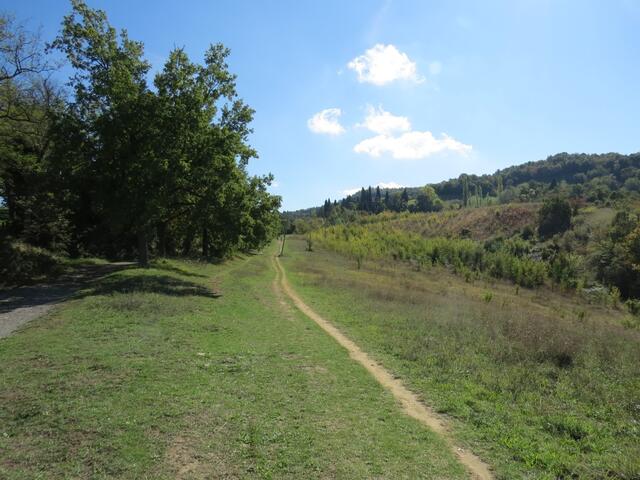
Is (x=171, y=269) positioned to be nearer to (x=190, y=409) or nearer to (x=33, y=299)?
(x=33, y=299)

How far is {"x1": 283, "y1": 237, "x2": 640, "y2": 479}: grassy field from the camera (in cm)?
588

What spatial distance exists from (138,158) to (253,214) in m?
12.4

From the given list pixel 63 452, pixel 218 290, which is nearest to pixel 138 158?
pixel 218 290

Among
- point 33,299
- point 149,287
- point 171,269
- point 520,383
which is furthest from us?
point 171,269

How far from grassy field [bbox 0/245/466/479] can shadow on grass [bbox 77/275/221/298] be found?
4.42 m

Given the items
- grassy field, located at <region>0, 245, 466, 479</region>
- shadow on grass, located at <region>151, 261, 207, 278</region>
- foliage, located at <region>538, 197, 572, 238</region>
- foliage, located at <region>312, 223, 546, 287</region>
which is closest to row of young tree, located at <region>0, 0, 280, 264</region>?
shadow on grass, located at <region>151, 261, 207, 278</region>

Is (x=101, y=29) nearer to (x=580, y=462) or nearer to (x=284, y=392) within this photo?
(x=284, y=392)

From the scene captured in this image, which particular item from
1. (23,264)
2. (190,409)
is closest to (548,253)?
(23,264)

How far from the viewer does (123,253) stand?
3341 centimetres

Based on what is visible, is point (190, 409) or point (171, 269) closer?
point (190, 409)

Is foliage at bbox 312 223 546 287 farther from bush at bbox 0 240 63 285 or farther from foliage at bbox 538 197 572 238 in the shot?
bush at bbox 0 240 63 285

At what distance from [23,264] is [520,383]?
20830 mm

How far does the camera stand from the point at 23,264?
1841cm

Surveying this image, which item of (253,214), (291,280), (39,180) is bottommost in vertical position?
(291,280)
